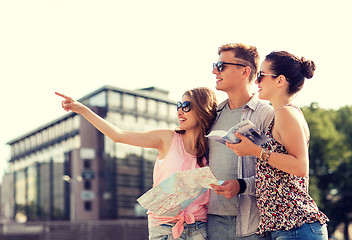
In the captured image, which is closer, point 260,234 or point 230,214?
point 260,234

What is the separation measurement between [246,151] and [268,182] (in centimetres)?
28

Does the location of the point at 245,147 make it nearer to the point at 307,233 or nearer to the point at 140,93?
the point at 307,233

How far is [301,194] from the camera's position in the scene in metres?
3.33

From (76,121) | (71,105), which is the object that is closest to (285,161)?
(71,105)

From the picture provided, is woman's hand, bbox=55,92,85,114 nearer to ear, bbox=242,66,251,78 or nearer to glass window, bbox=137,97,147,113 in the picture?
ear, bbox=242,66,251,78

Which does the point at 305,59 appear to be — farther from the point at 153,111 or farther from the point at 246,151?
the point at 153,111

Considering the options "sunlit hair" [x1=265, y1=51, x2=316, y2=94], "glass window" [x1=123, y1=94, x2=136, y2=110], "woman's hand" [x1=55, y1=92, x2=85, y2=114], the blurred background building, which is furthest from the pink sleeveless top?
"glass window" [x1=123, y1=94, x2=136, y2=110]

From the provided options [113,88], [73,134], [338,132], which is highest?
[113,88]

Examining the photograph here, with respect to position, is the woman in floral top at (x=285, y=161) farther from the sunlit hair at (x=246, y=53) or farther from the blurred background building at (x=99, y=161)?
the blurred background building at (x=99, y=161)

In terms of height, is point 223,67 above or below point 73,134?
below

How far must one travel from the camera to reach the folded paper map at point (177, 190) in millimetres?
3568

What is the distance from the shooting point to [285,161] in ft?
10.4

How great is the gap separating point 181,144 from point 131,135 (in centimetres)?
37

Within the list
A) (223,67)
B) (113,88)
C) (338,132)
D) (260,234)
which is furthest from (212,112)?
(113,88)
